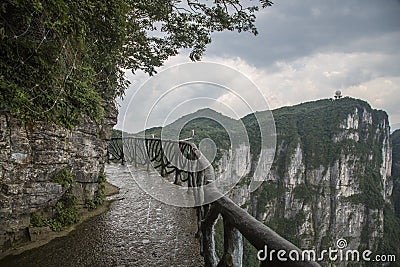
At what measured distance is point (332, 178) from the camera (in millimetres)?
80188

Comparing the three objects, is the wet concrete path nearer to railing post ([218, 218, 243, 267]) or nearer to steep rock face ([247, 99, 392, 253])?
railing post ([218, 218, 243, 267])

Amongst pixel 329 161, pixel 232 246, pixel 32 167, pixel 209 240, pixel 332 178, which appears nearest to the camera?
pixel 232 246

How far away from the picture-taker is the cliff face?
71.0 metres

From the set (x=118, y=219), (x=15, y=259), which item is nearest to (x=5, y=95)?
(x=15, y=259)

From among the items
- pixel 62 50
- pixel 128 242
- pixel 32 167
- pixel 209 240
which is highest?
pixel 62 50

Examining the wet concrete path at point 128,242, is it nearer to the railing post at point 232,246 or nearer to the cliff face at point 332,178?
the railing post at point 232,246

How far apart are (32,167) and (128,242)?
4.98ft

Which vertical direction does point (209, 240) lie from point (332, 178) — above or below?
above

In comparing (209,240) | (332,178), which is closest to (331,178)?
(332,178)

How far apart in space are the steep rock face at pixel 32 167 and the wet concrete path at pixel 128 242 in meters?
0.42

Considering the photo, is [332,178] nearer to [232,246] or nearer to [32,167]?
[32,167]

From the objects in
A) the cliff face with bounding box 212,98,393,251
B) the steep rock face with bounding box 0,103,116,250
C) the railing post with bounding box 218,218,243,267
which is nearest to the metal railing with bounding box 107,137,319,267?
the railing post with bounding box 218,218,243,267

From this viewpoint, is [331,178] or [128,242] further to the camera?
[331,178]

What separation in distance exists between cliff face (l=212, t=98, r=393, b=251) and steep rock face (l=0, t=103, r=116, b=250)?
6511cm
